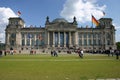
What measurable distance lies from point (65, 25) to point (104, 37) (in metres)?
31.1

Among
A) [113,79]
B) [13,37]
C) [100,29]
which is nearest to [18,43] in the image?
[13,37]

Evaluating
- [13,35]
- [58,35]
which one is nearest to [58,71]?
[58,35]

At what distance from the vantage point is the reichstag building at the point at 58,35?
157375 mm

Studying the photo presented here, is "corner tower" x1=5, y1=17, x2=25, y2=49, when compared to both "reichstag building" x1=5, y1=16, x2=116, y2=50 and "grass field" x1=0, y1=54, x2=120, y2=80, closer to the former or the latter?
"reichstag building" x1=5, y1=16, x2=116, y2=50

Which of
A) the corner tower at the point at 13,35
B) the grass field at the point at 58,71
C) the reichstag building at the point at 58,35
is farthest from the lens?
the corner tower at the point at 13,35

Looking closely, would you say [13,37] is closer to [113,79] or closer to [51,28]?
[51,28]

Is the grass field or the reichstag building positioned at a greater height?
the reichstag building

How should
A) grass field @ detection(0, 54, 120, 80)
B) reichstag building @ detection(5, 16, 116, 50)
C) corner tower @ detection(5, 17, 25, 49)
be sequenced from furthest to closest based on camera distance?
1. corner tower @ detection(5, 17, 25, 49)
2. reichstag building @ detection(5, 16, 116, 50)
3. grass field @ detection(0, 54, 120, 80)

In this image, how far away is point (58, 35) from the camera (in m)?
157

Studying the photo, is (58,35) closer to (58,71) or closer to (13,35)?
(13,35)

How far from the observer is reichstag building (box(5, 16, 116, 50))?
15738 centimetres

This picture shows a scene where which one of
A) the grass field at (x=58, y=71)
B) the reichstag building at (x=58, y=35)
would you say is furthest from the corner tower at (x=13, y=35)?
the grass field at (x=58, y=71)

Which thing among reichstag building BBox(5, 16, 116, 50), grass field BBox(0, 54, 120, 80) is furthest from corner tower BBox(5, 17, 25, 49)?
grass field BBox(0, 54, 120, 80)

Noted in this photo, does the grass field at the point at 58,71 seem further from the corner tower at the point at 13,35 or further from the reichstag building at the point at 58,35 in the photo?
the corner tower at the point at 13,35
